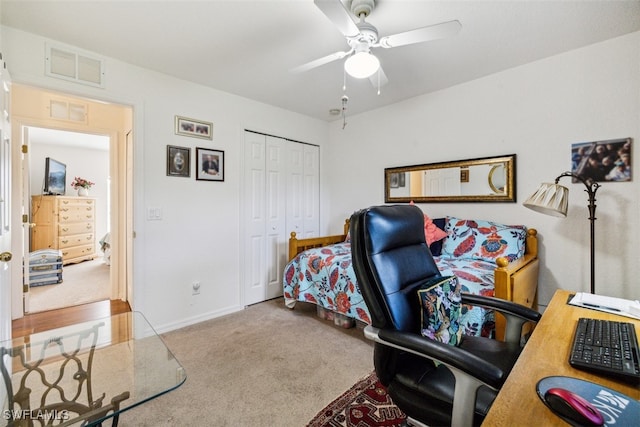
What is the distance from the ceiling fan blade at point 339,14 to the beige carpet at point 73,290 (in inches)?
157

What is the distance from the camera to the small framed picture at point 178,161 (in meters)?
2.71

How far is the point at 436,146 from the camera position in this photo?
3135 millimetres

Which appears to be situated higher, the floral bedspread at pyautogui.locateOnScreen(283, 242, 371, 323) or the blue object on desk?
the blue object on desk

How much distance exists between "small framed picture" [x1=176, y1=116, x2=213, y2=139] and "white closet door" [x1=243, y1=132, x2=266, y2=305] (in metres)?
0.43

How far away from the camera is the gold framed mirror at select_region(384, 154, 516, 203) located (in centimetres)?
268

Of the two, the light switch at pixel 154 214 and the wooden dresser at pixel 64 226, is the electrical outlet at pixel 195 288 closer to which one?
the light switch at pixel 154 214

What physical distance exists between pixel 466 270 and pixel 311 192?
2334 millimetres

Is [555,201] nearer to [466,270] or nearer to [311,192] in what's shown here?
[466,270]

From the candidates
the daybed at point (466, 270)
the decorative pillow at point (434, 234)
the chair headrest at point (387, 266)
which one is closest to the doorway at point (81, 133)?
the daybed at point (466, 270)

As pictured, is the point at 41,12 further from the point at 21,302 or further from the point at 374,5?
the point at 21,302

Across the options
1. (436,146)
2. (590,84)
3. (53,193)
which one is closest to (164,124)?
(436,146)

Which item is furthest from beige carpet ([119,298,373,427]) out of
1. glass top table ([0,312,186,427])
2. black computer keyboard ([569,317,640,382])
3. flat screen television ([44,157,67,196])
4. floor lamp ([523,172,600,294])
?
flat screen television ([44,157,67,196])

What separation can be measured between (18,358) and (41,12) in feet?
6.69

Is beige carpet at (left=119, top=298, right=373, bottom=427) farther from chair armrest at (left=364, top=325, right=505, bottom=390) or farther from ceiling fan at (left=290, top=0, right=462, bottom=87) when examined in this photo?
ceiling fan at (left=290, top=0, right=462, bottom=87)
